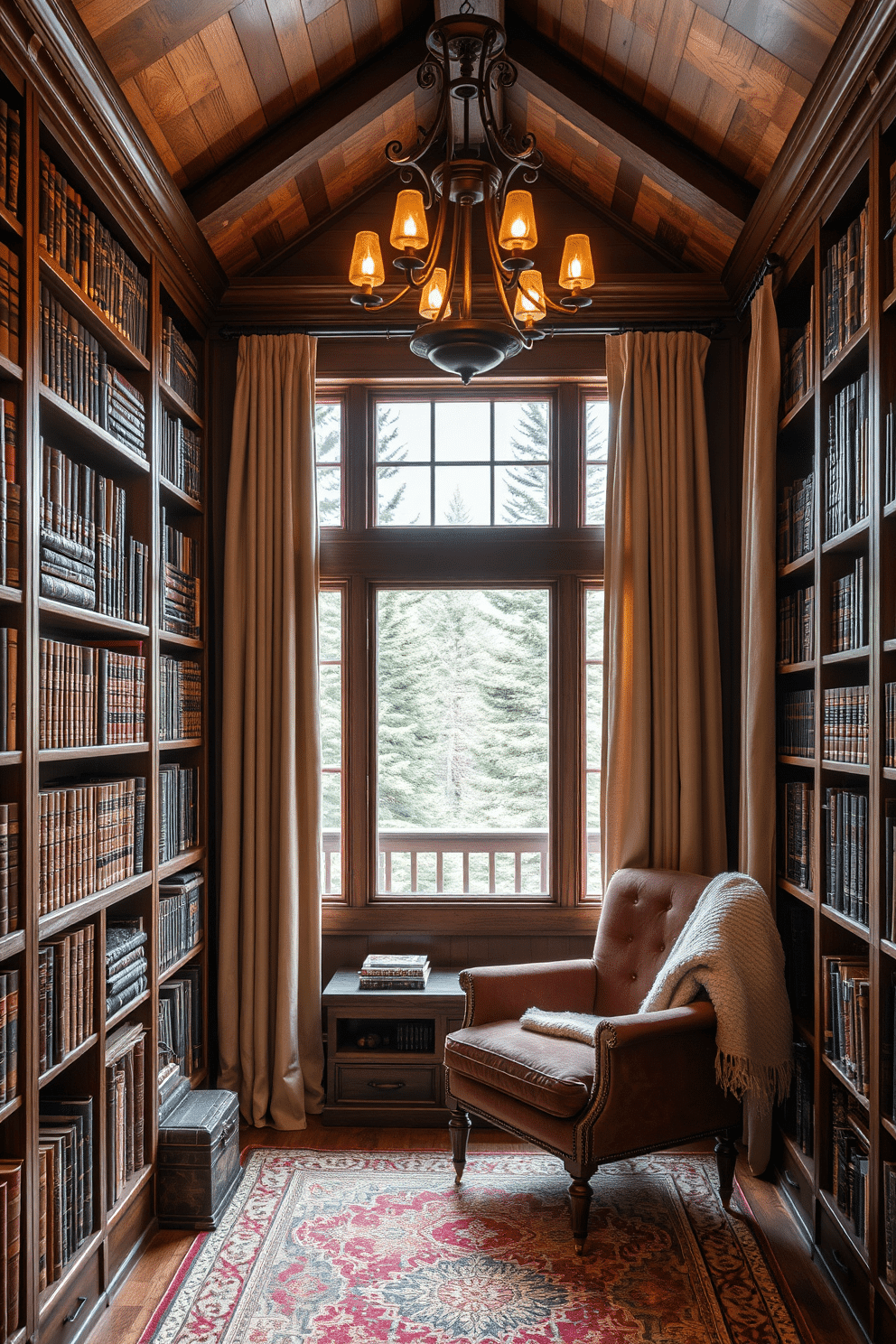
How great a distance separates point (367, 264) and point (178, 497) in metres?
1.26

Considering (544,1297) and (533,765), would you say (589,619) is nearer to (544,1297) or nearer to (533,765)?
(533,765)

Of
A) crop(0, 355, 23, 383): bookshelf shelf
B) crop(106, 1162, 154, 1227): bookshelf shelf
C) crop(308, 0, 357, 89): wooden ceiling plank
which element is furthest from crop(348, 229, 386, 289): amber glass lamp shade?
crop(106, 1162, 154, 1227): bookshelf shelf

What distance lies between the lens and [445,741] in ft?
12.7

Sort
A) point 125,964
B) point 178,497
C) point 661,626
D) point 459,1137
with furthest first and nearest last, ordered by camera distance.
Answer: point 661,626, point 178,497, point 459,1137, point 125,964

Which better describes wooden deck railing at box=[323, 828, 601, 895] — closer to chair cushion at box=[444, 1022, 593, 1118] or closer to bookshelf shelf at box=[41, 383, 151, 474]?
chair cushion at box=[444, 1022, 593, 1118]

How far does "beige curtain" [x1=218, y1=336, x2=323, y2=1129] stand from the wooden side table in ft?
0.47

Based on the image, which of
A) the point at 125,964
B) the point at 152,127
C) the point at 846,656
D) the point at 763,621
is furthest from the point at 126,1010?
the point at 152,127

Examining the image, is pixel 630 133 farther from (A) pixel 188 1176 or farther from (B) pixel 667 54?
(A) pixel 188 1176

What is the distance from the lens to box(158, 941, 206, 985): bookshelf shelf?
306cm

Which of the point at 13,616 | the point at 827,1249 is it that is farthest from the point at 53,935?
the point at 827,1249

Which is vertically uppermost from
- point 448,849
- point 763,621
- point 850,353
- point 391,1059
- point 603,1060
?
point 850,353

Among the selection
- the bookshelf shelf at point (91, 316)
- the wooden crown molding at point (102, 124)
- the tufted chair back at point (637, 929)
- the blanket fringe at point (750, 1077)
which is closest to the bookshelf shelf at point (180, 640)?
the bookshelf shelf at point (91, 316)

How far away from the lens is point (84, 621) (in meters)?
2.41

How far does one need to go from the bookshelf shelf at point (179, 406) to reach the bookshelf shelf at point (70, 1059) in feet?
6.30
